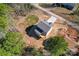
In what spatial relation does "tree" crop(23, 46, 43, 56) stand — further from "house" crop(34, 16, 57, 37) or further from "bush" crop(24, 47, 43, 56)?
"house" crop(34, 16, 57, 37)

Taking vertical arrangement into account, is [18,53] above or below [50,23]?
below

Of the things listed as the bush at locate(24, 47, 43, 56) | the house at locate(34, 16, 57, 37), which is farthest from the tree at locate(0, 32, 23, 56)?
the house at locate(34, 16, 57, 37)

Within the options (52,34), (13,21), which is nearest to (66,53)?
(52,34)

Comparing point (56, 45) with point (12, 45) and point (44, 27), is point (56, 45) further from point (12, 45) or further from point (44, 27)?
point (12, 45)

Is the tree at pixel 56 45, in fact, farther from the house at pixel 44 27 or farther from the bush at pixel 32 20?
the bush at pixel 32 20

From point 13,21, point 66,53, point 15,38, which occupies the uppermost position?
point 13,21

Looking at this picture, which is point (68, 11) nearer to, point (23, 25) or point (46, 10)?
point (46, 10)
